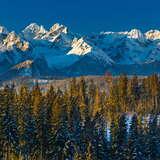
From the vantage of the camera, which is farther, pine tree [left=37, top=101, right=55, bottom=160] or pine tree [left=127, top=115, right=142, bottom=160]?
pine tree [left=37, top=101, right=55, bottom=160]

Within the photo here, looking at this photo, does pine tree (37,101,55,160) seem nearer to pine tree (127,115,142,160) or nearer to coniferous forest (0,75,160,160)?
coniferous forest (0,75,160,160)

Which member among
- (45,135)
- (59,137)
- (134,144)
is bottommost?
(134,144)

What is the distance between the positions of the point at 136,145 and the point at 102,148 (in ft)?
27.3

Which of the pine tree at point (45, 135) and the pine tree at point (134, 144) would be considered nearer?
the pine tree at point (134, 144)

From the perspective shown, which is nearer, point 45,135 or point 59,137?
point 59,137

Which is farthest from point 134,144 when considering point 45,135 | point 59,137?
point 45,135

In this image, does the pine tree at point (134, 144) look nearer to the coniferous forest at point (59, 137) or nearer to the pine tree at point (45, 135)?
the coniferous forest at point (59, 137)

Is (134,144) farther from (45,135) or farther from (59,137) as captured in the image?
(45,135)

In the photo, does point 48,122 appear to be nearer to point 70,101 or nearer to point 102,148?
point 102,148

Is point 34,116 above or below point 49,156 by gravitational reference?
above

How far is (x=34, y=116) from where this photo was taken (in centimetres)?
12825

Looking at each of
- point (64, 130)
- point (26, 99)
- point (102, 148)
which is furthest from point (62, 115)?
point (26, 99)

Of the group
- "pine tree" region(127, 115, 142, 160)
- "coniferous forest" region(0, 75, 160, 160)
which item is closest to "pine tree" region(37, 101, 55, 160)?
"coniferous forest" region(0, 75, 160, 160)

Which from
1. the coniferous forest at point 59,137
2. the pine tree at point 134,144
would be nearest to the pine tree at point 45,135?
the coniferous forest at point 59,137
